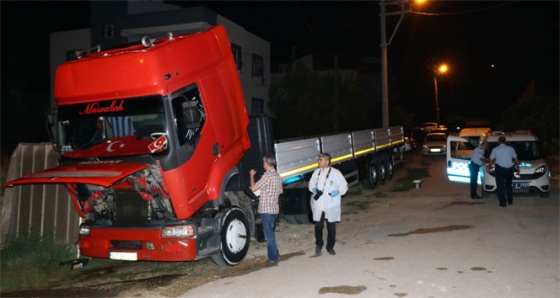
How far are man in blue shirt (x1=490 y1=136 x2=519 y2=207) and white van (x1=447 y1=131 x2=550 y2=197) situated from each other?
85cm

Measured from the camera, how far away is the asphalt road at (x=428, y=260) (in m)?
6.49

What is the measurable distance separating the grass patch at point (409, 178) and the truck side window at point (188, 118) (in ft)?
34.7

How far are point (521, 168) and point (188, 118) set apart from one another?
9898 millimetres

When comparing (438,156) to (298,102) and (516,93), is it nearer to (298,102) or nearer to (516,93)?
(298,102)

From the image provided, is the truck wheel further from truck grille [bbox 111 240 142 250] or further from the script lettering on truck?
the script lettering on truck

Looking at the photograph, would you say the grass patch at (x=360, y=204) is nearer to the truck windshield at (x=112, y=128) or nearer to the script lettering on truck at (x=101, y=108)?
the truck windshield at (x=112, y=128)

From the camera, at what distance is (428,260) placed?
7.80 m

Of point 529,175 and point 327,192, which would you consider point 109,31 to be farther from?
point 327,192

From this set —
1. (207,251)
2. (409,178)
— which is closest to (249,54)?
(409,178)

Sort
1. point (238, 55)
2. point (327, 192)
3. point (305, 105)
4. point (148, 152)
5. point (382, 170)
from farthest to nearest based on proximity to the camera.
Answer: point (238, 55) < point (305, 105) < point (382, 170) < point (327, 192) < point (148, 152)

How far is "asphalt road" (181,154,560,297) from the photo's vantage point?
649 cm

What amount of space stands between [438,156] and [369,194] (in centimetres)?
1353

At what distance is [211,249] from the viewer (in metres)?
7.52

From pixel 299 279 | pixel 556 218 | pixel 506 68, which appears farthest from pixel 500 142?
pixel 506 68
